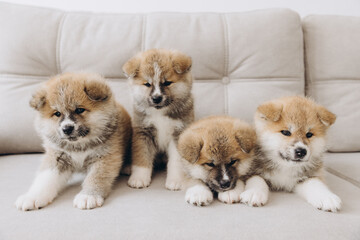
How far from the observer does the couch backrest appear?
216cm

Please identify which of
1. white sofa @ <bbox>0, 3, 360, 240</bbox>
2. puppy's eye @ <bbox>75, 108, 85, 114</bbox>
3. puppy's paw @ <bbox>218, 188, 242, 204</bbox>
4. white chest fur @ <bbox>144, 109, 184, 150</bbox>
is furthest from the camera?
white sofa @ <bbox>0, 3, 360, 240</bbox>

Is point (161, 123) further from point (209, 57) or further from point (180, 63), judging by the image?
point (209, 57)

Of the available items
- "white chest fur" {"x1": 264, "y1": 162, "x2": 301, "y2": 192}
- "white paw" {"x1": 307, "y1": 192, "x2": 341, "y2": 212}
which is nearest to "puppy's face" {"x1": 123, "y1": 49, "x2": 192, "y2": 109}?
"white chest fur" {"x1": 264, "y1": 162, "x2": 301, "y2": 192}

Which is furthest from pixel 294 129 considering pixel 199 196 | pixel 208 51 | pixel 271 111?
pixel 208 51

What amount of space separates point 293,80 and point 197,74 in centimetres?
75

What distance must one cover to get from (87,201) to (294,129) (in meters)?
1.10

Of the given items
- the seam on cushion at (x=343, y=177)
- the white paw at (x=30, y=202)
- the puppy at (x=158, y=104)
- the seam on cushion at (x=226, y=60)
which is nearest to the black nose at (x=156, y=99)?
the puppy at (x=158, y=104)

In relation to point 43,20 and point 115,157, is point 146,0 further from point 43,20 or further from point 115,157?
point 115,157

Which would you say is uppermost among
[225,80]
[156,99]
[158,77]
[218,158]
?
[225,80]

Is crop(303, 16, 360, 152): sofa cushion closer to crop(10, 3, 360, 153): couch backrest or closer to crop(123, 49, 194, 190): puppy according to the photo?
crop(10, 3, 360, 153): couch backrest

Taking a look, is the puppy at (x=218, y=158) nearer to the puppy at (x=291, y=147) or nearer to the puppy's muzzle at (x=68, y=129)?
the puppy at (x=291, y=147)

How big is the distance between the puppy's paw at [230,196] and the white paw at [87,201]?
1.93 ft

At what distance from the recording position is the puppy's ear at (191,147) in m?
1.45

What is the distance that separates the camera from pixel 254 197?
1346 millimetres
